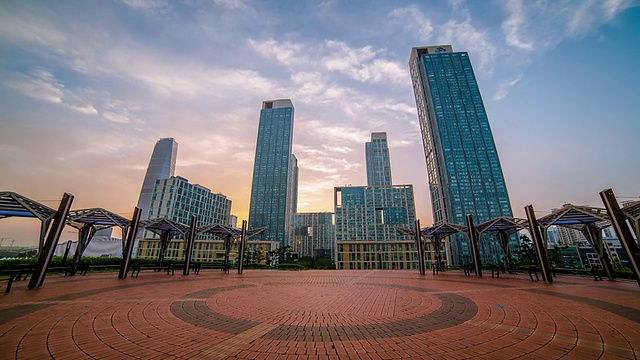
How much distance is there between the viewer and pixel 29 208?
10.7 meters

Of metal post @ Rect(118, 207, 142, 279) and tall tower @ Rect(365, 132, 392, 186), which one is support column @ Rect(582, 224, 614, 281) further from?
tall tower @ Rect(365, 132, 392, 186)

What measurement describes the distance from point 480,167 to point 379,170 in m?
82.6

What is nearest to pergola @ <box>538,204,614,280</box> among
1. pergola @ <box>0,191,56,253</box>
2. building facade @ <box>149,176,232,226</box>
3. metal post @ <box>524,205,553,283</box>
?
metal post @ <box>524,205,553,283</box>

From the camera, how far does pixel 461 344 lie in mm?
3766

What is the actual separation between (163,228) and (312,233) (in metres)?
126

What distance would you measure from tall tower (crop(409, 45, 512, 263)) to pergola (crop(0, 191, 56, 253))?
300 feet

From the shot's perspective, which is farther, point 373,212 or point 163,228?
point 373,212

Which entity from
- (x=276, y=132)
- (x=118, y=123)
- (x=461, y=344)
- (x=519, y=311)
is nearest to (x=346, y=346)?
(x=461, y=344)

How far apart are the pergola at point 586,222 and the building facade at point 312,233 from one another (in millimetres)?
121261

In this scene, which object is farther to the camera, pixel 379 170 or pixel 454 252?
pixel 379 170

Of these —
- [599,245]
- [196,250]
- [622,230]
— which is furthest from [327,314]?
[196,250]

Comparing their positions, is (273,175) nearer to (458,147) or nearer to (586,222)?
(458,147)

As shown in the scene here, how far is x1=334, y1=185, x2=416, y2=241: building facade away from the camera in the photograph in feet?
335

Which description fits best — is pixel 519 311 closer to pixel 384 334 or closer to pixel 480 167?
pixel 384 334
